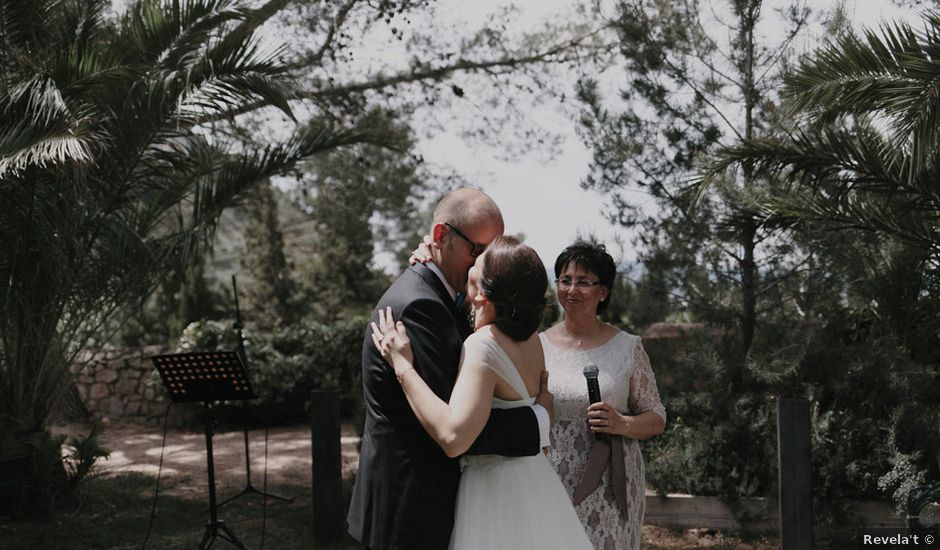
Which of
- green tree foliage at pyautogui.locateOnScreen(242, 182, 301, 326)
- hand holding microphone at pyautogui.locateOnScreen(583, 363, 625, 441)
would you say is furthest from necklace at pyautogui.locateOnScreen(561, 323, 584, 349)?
green tree foliage at pyautogui.locateOnScreen(242, 182, 301, 326)

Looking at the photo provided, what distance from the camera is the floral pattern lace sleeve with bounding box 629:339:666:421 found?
12.8ft

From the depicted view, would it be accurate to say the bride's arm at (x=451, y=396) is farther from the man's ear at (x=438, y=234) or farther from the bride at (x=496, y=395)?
the man's ear at (x=438, y=234)

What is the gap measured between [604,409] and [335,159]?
16168mm

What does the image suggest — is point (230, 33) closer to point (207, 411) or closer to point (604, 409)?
point (207, 411)

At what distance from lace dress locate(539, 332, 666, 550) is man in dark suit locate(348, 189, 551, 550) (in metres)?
1.11

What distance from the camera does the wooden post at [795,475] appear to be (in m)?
5.41

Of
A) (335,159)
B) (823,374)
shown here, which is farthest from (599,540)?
(335,159)

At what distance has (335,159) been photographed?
63.1 feet

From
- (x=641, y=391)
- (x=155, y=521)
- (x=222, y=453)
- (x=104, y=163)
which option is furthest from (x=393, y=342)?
(x=222, y=453)

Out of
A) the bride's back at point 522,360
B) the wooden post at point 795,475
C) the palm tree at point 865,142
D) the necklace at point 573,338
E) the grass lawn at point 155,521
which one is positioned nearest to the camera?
the bride's back at point 522,360

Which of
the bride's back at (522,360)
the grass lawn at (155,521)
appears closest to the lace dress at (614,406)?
the bride's back at (522,360)

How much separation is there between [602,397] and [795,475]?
89.8 inches

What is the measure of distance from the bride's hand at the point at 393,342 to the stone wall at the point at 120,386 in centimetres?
1297

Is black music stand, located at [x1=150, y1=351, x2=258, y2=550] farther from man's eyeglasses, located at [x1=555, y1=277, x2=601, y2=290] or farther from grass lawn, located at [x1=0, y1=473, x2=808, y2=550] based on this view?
man's eyeglasses, located at [x1=555, y1=277, x2=601, y2=290]
